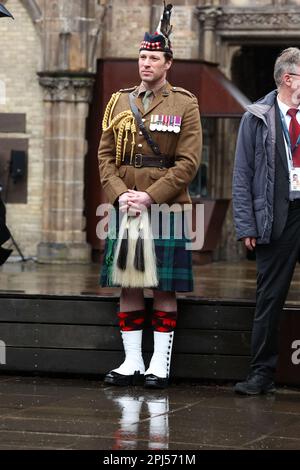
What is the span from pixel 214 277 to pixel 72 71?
5.25 meters

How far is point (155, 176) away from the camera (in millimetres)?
9133

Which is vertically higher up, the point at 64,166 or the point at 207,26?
the point at 207,26

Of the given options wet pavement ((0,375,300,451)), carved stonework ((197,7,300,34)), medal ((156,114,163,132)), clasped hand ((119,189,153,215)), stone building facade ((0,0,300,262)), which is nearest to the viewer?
wet pavement ((0,375,300,451))

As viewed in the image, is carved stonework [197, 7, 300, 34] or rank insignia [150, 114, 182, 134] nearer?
rank insignia [150, 114, 182, 134]

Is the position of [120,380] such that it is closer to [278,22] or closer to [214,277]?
[214,277]

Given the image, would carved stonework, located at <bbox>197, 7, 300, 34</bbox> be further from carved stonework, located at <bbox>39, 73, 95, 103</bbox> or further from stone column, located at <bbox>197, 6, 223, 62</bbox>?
carved stonework, located at <bbox>39, 73, 95, 103</bbox>

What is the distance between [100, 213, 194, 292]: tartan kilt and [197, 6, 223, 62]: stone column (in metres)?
9.74

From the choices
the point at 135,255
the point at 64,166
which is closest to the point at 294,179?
the point at 135,255

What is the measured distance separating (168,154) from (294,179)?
870 mm

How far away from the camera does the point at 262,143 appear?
8844mm

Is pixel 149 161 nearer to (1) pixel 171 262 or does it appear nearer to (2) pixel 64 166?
(1) pixel 171 262

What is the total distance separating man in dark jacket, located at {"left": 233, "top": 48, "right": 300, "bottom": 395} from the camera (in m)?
8.82

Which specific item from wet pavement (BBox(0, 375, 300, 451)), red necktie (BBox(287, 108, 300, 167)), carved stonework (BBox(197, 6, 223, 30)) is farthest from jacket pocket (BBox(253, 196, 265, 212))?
carved stonework (BBox(197, 6, 223, 30))
